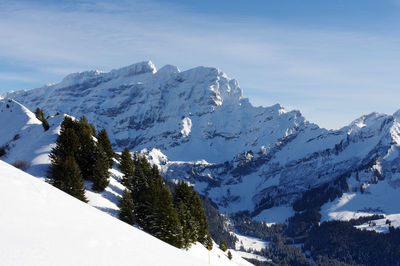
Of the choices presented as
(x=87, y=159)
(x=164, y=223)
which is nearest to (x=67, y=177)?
(x=87, y=159)

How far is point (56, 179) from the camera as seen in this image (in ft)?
150

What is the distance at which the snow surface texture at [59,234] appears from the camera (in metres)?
15.7

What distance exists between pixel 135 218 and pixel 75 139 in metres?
16.1

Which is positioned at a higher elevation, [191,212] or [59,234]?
[59,234]

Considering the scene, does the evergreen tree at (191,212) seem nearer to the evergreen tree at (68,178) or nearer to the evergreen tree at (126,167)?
the evergreen tree at (126,167)

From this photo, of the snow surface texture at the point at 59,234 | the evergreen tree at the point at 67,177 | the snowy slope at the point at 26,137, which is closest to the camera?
the snow surface texture at the point at 59,234

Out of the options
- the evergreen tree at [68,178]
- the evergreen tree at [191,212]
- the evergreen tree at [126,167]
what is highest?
the evergreen tree at [68,178]

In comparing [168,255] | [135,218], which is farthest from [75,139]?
[168,255]

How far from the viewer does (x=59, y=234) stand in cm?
1778

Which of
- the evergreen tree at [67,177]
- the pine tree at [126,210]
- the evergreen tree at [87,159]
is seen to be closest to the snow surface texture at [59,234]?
the evergreen tree at [67,177]

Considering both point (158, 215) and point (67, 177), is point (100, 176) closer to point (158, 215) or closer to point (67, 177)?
point (67, 177)

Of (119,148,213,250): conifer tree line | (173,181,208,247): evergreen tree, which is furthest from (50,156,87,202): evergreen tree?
(173,181,208,247): evergreen tree

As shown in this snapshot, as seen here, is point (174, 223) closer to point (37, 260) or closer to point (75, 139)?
point (75, 139)

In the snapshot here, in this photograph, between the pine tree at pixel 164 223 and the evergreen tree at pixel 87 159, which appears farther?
the evergreen tree at pixel 87 159
